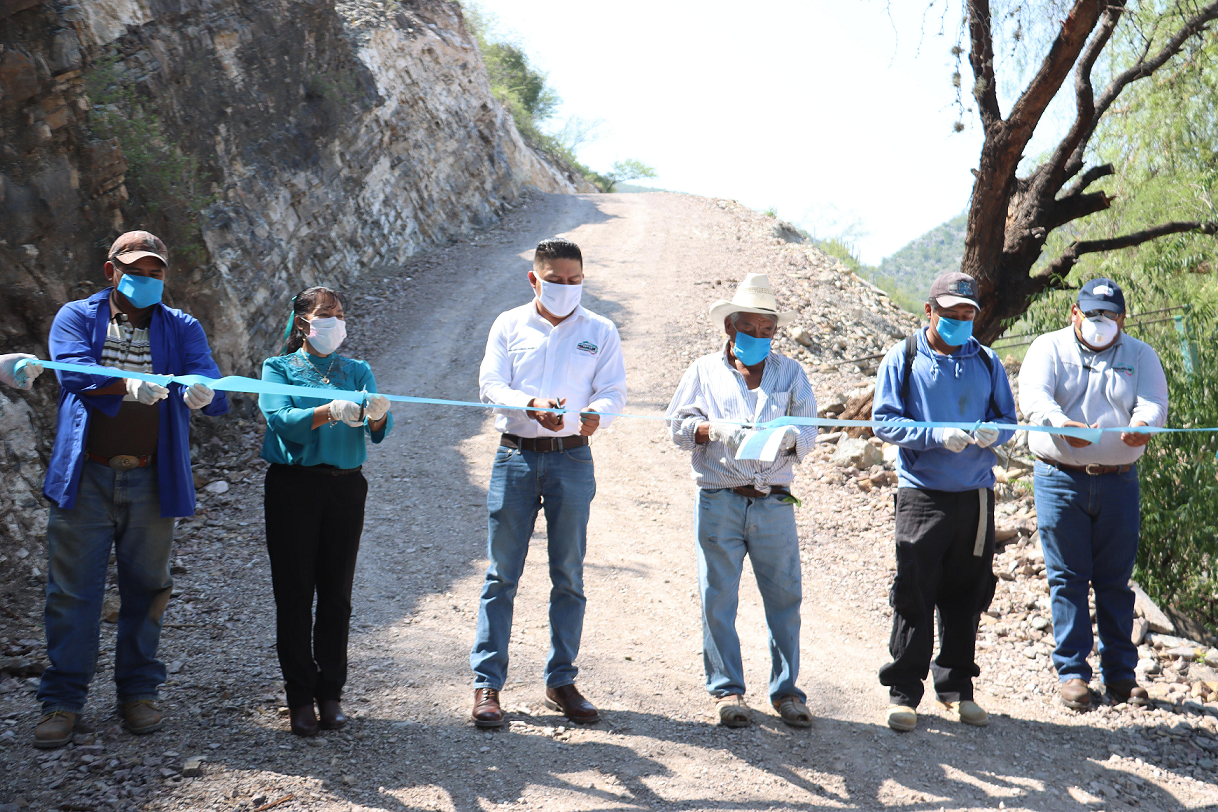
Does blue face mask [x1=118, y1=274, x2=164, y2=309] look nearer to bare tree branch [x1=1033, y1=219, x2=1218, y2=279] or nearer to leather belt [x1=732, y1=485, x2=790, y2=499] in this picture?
leather belt [x1=732, y1=485, x2=790, y2=499]

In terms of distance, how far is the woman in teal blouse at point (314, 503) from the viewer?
3.55 metres

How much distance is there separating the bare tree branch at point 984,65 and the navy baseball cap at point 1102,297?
5.14 meters

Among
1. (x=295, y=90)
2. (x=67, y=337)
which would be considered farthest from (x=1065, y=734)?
(x=295, y=90)

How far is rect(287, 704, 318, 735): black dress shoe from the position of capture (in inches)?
141

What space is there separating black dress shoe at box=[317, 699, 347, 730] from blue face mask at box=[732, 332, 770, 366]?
2419 millimetres

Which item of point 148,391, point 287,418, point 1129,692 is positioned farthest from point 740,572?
point 148,391

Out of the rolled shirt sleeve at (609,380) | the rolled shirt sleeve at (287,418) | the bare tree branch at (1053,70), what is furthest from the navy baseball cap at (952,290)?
the bare tree branch at (1053,70)

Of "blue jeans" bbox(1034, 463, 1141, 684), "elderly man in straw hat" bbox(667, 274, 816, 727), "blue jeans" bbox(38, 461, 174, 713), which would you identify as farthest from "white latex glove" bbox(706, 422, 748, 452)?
"blue jeans" bbox(38, 461, 174, 713)

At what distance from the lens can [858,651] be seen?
207 inches

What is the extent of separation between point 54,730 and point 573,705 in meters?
2.12

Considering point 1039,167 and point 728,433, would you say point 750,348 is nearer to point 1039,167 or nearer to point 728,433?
point 728,433

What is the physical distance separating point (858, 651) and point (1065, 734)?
4.28 feet

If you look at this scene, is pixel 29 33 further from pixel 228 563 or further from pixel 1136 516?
pixel 1136 516

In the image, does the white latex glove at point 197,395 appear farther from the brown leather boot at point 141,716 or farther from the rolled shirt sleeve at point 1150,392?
the rolled shirt sleeve at point 1150,392
